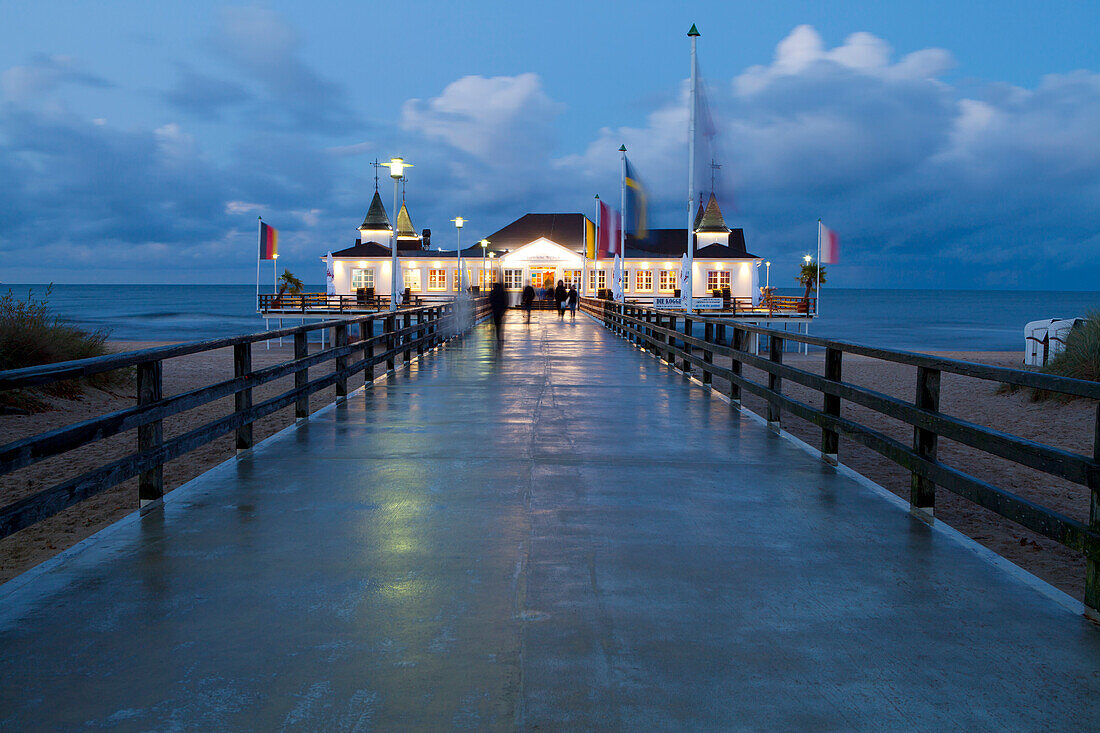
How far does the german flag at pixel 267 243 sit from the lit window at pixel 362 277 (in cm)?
1779

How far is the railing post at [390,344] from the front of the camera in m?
15.6

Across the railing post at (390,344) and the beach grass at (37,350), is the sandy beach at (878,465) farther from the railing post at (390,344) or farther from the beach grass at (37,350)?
the railing post at (390,344)

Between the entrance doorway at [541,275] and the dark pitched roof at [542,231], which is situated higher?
the dark pitched roof at [542,231]

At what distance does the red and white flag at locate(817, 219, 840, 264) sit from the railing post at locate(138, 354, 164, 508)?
44900 mm

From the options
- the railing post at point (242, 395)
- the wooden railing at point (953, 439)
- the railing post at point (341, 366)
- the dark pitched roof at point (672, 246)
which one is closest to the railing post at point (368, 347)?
the railing post at point (341, 366)

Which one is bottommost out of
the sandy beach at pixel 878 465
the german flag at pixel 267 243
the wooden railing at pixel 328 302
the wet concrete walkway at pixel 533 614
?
the sandy beach at pixel 878 465

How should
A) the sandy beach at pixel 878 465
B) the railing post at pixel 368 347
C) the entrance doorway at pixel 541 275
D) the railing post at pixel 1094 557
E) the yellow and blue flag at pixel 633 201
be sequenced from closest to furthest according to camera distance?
1. the railing post at pixel 1094 557
2. the sandy beach at pixel 878 465
3. the railing post at pixel 368 347
4. the yellow and blue flag at pixel 633 201
5. the entrance doorway at pixel 541 275

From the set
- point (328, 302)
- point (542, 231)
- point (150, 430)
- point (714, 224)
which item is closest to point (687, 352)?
point (150, 430)

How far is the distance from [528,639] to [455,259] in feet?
217

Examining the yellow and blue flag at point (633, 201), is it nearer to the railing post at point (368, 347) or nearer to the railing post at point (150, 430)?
the railing post at point (368, 347)

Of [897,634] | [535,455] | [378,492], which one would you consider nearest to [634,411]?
[535,455]

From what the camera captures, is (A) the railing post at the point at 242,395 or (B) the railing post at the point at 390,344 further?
(B) the railing post at the point at 390,344

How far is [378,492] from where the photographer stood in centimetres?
647

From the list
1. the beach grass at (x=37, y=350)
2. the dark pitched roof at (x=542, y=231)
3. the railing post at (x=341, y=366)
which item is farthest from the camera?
the dark pitched roof at (x=542, y=231)
